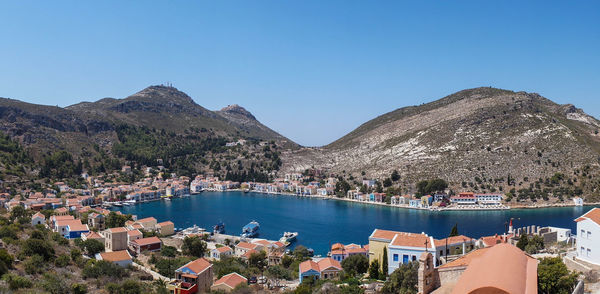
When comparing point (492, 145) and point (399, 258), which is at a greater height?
point (492, 145)

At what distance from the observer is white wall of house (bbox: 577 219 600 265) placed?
1558 cm

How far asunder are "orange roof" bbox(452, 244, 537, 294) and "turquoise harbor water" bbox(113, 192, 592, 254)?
26.6 m

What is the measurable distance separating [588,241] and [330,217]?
37471mm

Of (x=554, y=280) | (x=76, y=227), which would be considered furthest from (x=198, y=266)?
(x=76, y=227)

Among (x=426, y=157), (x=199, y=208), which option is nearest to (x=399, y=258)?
(x=199, y=208)

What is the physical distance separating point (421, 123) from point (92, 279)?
8334 centimetres

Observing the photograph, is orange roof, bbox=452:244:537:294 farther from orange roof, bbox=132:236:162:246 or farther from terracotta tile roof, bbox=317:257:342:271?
orange roof, bbox=132:236:162:246

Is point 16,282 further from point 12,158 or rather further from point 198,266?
point 12,158

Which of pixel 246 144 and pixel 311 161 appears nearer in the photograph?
pixel 311 161

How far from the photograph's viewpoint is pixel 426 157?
2891 inches

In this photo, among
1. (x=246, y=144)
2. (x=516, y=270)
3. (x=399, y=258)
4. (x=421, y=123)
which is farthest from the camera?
(x=246, y=144)

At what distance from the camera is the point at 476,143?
7306 centimetres

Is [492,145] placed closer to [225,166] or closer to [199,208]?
[199,208]

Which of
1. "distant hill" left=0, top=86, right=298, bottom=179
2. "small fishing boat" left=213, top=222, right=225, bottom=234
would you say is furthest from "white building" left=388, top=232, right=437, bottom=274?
"distant hill" left=0, top=86, right=298, bottom=179
